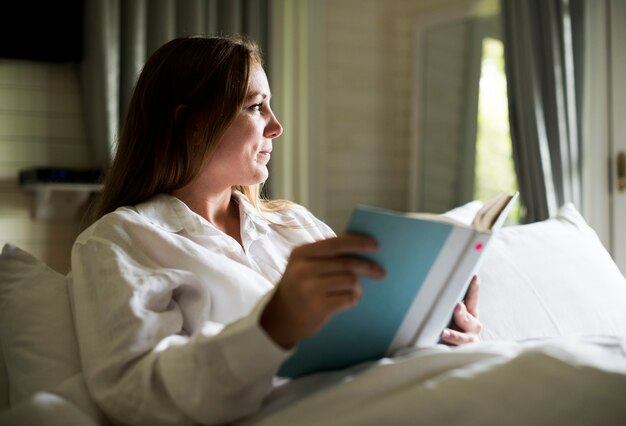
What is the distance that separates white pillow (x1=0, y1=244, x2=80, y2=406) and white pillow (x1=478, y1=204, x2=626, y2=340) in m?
Result: 0.87

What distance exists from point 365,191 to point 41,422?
10.3ft

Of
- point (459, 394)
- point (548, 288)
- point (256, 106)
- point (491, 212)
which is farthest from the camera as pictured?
point (548, 288)

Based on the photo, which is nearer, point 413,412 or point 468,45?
point 413,412

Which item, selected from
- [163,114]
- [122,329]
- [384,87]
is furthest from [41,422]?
[384,87]

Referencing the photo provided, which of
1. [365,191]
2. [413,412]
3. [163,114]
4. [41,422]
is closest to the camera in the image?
[413,412]

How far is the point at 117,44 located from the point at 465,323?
7.41ft

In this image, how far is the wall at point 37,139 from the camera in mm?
2982

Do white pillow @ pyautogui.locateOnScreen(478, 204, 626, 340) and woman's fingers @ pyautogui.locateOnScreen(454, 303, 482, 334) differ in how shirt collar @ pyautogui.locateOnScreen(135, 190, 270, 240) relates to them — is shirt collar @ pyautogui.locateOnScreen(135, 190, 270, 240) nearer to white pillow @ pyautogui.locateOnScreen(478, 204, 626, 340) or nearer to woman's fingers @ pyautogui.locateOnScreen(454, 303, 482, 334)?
woman's fingers @ pyautogui.locateOnScreen(454, 303, 482, 334)

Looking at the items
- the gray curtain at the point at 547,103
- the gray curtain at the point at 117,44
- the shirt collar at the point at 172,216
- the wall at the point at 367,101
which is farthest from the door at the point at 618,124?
the shirt collar at the point at 172,216

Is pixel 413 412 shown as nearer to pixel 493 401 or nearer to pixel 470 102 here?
Answer: pixel 493 401

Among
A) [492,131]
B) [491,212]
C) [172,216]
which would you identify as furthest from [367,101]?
[491,212]

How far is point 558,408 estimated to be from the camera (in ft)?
2.66

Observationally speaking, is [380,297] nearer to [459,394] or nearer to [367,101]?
[459,394]

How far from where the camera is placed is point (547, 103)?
9.89ft
